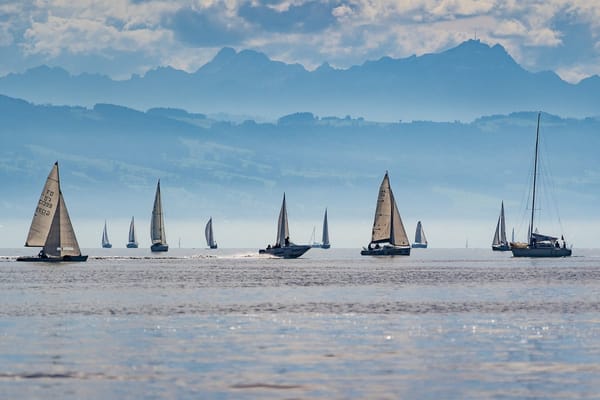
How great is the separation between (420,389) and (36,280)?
85771 millimetres

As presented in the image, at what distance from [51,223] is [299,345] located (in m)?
101

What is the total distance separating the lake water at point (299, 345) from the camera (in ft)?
140

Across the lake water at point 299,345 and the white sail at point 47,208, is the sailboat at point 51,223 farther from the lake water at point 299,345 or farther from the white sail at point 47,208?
the lake water at point 299,345

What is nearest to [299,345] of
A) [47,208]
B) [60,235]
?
[47,208]

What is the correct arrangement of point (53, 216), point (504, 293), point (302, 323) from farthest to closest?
1. point (53, 216)
2. point (504, 293)
3. point (302, 323)

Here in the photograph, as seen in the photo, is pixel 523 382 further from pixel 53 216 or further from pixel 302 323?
pixel 53 216

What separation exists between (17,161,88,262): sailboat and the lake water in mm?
53274

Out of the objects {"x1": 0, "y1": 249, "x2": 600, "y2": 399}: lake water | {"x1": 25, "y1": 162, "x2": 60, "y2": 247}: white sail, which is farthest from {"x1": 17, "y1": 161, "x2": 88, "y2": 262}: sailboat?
{"x1": 0, "y1": 249, "x2": 600, "y2": 399}: lake water

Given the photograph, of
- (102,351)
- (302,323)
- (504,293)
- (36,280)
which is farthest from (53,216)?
(102,351)

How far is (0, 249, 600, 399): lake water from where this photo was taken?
42.7m

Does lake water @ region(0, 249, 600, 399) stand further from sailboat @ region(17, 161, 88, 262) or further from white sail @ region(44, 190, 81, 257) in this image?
sailboat @ region(17, 161, 88, 262)

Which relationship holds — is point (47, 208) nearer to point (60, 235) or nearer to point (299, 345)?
point (60, 235)

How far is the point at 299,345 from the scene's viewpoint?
5462cm

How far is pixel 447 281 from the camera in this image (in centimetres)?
12650
